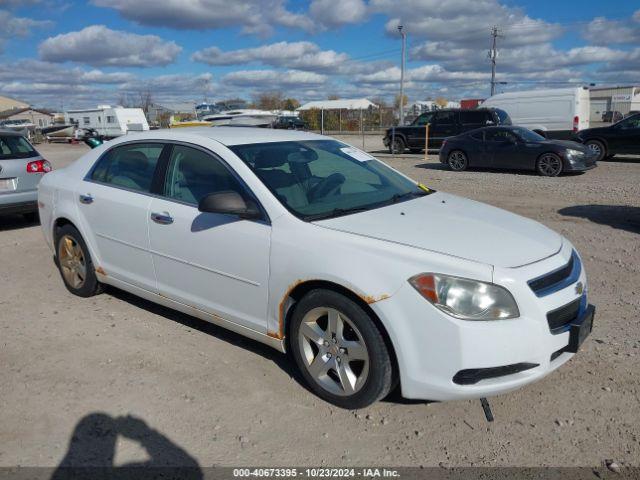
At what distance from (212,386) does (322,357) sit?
0.80 m

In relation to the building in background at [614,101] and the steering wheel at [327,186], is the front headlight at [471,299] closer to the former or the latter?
the steering wheel at [327,186]

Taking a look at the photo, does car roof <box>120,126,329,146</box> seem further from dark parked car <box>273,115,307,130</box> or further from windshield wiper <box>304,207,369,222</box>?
dark parked car <box>273,115,307,130</box>

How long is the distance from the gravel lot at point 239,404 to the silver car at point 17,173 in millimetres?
3588

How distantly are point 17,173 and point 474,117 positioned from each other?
15.4 metres

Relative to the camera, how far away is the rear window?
809cm

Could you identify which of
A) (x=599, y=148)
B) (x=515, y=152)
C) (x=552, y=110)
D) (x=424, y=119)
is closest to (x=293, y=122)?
(x=424, y=119)

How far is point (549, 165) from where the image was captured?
13.7 m

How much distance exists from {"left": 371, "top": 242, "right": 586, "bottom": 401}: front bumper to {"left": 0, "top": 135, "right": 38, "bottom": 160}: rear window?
23.9ft

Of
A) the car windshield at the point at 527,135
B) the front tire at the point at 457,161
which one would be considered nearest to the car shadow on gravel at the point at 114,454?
the car windshield at the point at 527,135

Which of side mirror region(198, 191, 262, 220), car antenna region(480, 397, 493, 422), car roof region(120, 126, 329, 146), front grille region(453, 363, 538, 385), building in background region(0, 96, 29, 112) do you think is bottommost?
car antenna region(480, 397, 493, 422)

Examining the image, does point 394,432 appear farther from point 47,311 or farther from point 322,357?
point 47,311

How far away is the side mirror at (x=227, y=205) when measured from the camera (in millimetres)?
3346

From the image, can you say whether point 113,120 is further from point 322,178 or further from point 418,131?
point 322,178

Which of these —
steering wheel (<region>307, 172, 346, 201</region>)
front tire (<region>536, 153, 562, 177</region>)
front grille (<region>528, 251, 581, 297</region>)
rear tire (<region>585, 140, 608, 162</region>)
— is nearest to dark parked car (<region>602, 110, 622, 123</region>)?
rear tire (<region>585, 140, 608, 162</region>)
